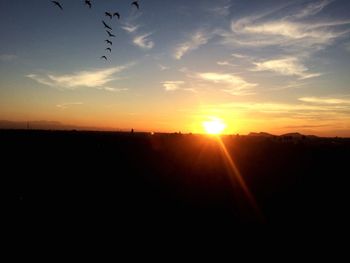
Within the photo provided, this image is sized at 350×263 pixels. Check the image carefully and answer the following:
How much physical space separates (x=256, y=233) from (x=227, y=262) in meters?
3.86

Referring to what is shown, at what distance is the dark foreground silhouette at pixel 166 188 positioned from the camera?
789 inches

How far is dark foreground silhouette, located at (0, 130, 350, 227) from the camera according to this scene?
2005 centimetres

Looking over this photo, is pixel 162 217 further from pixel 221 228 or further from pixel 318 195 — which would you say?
pixel 318 195

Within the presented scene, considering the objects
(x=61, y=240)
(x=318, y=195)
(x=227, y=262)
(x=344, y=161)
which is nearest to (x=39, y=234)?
(x=61, y=240)

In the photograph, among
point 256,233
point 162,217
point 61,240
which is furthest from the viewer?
point 162,217

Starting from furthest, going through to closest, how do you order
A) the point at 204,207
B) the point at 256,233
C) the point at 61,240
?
the point at 204,207, the point at 256,233, the point at 61,240

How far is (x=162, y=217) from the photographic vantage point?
1948 cm

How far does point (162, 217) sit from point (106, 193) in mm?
6243

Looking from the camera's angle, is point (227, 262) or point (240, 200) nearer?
point (227, 262)

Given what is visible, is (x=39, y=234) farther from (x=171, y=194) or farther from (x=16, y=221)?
(x=171, y=194)

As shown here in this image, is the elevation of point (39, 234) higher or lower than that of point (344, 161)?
lower

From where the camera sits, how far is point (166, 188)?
26.4 m

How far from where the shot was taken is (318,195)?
2564cm

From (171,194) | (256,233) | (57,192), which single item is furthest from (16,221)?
(256,233)
